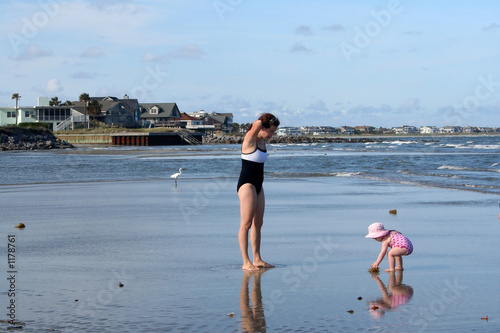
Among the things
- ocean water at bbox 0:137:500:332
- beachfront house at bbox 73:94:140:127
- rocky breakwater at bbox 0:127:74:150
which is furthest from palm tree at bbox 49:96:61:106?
ocean water at bbox 0:137:500:332

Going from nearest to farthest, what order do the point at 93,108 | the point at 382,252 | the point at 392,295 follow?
the point at 392,295
the point at 382,252
the point at 93,108

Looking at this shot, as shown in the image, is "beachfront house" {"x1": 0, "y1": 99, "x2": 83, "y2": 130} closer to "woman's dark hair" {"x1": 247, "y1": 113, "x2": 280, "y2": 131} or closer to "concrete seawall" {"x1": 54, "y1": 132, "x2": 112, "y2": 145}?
"concrete seawall" {"x1": 54, "y1": 132, "x2": 112, "y2": 145}

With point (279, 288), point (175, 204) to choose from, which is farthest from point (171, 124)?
point (279, 288)

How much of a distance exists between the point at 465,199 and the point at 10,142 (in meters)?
66.9

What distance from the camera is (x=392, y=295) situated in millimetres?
5832

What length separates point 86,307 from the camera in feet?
17.9

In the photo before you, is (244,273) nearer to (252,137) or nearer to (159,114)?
(252,137)

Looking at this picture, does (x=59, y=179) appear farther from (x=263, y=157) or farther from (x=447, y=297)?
(x=447, y=297)

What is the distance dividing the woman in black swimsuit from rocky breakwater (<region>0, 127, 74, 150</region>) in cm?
6592

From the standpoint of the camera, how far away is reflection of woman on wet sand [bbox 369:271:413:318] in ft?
17.7

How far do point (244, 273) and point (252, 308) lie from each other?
1.41 meters

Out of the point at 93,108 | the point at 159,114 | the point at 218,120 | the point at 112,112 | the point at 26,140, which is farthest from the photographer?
the point at 218,120

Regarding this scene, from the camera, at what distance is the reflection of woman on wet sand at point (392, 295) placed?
539 cm

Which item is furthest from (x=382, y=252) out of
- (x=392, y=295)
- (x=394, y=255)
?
(x=392, y=295)
